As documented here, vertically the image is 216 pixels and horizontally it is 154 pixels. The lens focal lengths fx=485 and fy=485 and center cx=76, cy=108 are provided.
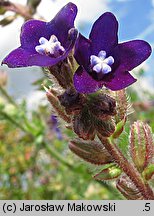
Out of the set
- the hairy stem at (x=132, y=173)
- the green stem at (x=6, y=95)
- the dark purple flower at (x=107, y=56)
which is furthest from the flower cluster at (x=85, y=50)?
the green stem at (x=6, y=95)

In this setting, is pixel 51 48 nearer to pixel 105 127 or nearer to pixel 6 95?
pixel 105 127

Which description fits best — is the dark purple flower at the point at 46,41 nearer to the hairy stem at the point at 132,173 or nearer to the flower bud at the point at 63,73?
the flower bud at the point at 63,73

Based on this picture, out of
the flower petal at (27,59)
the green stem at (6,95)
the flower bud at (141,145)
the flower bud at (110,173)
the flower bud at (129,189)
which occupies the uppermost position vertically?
the flower petal at (27,59)

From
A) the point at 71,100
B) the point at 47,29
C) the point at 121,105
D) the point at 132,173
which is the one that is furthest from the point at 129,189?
the point at 47,29

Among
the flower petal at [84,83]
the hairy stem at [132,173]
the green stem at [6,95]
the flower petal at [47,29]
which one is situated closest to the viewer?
the flower petal at [84,83]

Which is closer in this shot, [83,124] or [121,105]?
[83,124]

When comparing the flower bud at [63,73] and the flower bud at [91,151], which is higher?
the flower bud at [63,73]
